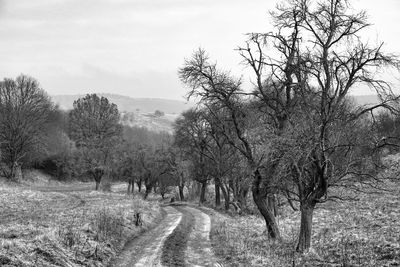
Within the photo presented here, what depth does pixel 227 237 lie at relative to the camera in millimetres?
20141

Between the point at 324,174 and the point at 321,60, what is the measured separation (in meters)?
4.14

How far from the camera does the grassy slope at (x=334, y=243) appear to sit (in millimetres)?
14438

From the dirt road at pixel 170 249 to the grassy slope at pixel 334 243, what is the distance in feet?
2.41

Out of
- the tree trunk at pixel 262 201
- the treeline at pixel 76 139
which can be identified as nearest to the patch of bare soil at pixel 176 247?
the tree trunk at pixel 262 201

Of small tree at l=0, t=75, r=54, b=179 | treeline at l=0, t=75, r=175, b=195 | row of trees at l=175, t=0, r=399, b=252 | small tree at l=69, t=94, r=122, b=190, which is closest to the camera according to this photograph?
row of trees at l=175, t=0, r=399, b=252

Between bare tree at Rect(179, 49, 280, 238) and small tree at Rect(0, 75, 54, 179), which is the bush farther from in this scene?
small tree at Rect(0, 75, 54, 179)

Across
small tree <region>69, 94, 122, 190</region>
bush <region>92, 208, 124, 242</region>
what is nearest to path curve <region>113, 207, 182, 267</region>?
bush <region>92, 208, 124, 242</region>

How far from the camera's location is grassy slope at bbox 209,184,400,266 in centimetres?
1444

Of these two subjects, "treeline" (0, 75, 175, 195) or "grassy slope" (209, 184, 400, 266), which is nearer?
"grassy slope" (209, 184, 400, 266)

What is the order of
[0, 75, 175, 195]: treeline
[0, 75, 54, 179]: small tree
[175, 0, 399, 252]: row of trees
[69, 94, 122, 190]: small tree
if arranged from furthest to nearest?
[69, 94, 122, 190]: small tree → [0, 75, 54, 179]: small tree → [0, 75, 175, 195]: treeline → [175, 0, 399, 252]: row of trees

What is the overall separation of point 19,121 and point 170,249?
56324 millimetres

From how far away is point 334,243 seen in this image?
707 inches

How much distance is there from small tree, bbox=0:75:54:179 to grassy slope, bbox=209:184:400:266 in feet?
172

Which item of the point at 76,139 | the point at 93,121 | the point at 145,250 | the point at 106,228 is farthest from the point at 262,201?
the point at 76,139
